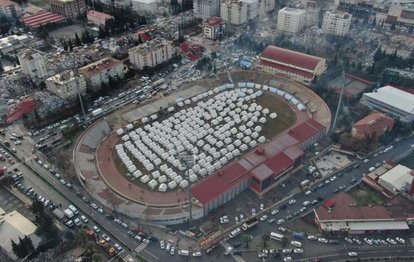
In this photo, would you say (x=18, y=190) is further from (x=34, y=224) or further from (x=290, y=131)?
(x=290, y=131)

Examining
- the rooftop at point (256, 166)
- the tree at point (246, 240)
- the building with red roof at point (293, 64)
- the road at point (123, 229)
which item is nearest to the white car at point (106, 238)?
the road at point (123, 229)

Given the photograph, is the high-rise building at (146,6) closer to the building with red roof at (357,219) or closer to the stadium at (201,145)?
the stadium at (201,145)

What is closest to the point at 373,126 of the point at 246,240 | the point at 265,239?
the point at 265,239

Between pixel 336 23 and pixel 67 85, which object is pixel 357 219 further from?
pixel 336 23

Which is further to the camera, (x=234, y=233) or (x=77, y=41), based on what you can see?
(x=77, y=41)

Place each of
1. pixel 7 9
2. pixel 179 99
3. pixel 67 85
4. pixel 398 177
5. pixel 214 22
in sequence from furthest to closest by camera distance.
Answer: pixel 7 9
pixel 214 22
pixel 179 99
pixel 67 85
pixel 398 177

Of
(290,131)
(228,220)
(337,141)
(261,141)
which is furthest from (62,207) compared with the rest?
(337,141)

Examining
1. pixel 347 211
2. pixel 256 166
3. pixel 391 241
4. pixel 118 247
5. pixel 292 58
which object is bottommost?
pixel 391 241
